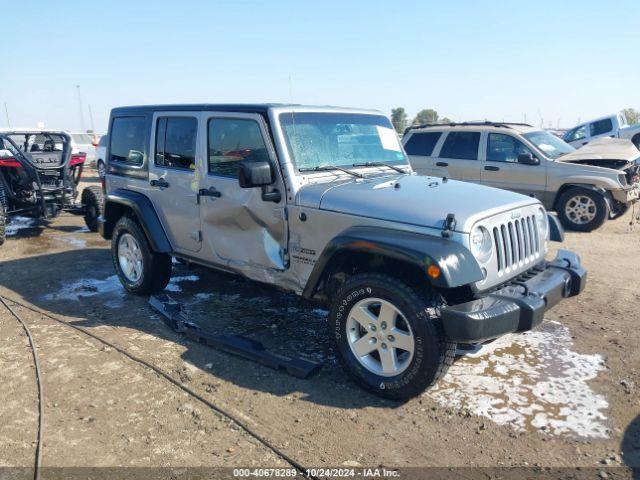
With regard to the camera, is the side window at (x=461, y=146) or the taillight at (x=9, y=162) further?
the side window at (x=461, y=146)

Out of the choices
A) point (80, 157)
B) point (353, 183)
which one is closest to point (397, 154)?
point (353, 183)

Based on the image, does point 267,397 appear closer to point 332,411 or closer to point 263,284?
point 332,411

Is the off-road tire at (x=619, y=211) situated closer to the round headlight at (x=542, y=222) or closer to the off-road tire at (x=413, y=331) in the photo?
the round headlight at (x=542, y=222)

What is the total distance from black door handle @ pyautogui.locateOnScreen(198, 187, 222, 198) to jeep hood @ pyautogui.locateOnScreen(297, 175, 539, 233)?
94 cm

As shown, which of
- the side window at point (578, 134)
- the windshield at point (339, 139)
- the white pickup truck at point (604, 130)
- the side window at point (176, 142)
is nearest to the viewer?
the windshield at point (339, 139)

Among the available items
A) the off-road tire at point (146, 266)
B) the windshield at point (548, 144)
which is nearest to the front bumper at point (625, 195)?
the windshield at point (548, 144)

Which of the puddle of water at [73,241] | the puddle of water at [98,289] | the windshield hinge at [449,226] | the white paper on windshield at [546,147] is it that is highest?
the white paper on windshield at [546,147]

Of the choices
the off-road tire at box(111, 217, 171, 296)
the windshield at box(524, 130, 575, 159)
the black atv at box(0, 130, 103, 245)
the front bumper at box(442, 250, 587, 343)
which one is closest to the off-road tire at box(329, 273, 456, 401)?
the front bumper at box(442, 250, 587, 343)

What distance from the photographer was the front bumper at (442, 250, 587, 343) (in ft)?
10.4

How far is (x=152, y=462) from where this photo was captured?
2930 millimetres

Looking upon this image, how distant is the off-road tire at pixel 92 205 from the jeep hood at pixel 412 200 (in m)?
6.38

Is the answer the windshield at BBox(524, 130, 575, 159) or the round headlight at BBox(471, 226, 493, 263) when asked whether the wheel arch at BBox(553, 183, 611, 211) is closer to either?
the windshield at BBox(524, 130, 575, 159)

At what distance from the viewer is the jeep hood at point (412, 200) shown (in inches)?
137

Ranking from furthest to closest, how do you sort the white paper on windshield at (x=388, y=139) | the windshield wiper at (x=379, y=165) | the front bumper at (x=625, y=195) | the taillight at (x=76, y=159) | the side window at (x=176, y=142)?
1. the taillight at (x=76, y=159)
2. the front bumper at (x=625, y=195)
3. the white paper on windshield at (x=388, y=139)
4. the side window at (x=176, y=142)
5. the windshield wiper at (x=379, y=165)
